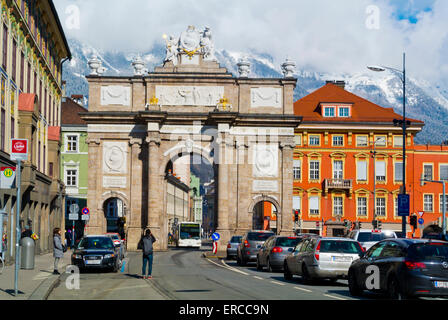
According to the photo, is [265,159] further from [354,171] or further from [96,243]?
[96,243]

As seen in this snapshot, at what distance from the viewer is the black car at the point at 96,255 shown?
29.7 m

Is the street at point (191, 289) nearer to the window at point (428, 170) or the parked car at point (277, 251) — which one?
the parked car at point (277, 251)

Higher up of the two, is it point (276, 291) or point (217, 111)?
point (217, 111)

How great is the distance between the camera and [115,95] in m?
65.2

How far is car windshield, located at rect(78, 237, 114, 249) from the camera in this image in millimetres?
30938

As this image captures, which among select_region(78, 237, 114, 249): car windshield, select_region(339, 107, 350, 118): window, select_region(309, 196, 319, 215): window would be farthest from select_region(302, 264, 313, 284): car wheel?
select_region(339, 107, 350, 118): window

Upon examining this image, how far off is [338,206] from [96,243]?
172 ft

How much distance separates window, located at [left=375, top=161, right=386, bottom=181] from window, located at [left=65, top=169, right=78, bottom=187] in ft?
103

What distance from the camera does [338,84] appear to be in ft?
316

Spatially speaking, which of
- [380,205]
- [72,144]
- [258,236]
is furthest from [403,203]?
[72,144]

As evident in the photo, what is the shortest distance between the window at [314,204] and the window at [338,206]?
179cm
